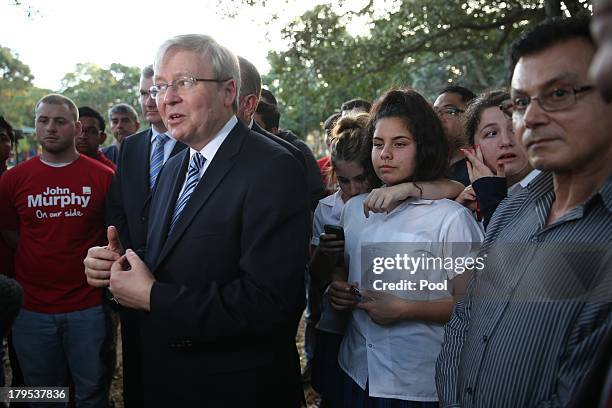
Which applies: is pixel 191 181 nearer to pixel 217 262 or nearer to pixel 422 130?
pixel 217 262

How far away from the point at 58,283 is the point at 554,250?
326 cm

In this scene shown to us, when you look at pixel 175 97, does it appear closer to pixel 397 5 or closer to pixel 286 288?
pixel 286 288

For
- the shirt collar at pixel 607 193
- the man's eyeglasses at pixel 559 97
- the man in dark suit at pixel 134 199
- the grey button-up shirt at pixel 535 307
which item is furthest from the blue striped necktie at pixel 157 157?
the shirt collar at pixel 607 193

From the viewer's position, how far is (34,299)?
3637 mm

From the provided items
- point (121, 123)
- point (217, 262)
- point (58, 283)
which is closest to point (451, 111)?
point (217, 262)

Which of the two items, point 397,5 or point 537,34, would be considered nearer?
point 537,34

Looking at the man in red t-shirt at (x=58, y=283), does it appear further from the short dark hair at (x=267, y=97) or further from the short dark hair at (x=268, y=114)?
the short dark hair at (x=267, y=97)

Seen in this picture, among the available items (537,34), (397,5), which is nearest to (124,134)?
(537,34)

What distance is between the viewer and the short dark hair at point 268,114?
14.9ft

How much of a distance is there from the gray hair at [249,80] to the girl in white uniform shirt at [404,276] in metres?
1.04

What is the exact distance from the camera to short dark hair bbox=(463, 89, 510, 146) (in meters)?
2.59

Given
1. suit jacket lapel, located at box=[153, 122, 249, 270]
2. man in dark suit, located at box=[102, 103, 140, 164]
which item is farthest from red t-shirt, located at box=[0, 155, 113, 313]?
man in dark suit, located at box=[102, 103, 140, 164]

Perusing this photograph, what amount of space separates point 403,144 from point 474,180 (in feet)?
1.20

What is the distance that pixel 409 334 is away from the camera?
7.61ft
